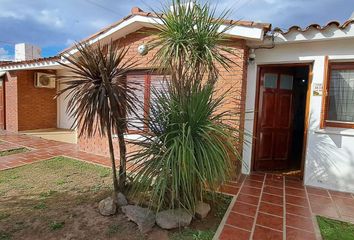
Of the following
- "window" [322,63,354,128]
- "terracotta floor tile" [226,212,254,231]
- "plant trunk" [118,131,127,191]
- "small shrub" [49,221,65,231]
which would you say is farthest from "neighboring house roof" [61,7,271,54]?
"terracotta floor tile" [226,212,254,231]

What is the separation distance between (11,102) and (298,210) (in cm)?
1448

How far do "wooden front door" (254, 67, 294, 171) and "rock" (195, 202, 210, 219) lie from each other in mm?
3324

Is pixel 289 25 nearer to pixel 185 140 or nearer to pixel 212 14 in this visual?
pixel 212 14

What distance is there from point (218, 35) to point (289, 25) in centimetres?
210

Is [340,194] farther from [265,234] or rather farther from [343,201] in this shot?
[265,234]

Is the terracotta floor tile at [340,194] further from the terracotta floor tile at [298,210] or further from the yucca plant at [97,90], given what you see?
the yucca plant at [97,90]

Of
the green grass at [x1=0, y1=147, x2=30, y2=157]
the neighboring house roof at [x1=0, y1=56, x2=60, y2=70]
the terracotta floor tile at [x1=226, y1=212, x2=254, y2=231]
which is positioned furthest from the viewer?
the neighboring house roof at [x1=0, y1=56, x2=60, y2=70]

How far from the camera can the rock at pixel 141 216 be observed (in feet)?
12.5

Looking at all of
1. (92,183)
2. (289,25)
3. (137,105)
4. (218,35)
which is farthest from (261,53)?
(92,183)

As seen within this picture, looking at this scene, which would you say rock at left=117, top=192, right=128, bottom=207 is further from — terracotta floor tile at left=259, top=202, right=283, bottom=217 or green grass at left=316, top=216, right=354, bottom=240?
green grass at left=316, top=216, right=354, bottom=240

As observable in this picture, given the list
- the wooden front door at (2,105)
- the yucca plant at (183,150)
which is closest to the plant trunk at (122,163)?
the yucca plant at (183,150)

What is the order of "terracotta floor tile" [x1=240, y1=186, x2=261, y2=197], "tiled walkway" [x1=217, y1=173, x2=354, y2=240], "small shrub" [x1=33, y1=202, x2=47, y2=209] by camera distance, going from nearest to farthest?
"tiled walkway" [x1=217, y1=173, x2=354, y2=240] < "small shrub" [x1=33, y1=202, x2=47, y2=209] < "terracotta floor tile" [x1=240, y1=186, x2=261, y2=197]

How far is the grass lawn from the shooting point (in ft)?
12.2

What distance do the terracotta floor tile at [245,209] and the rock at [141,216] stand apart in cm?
169
